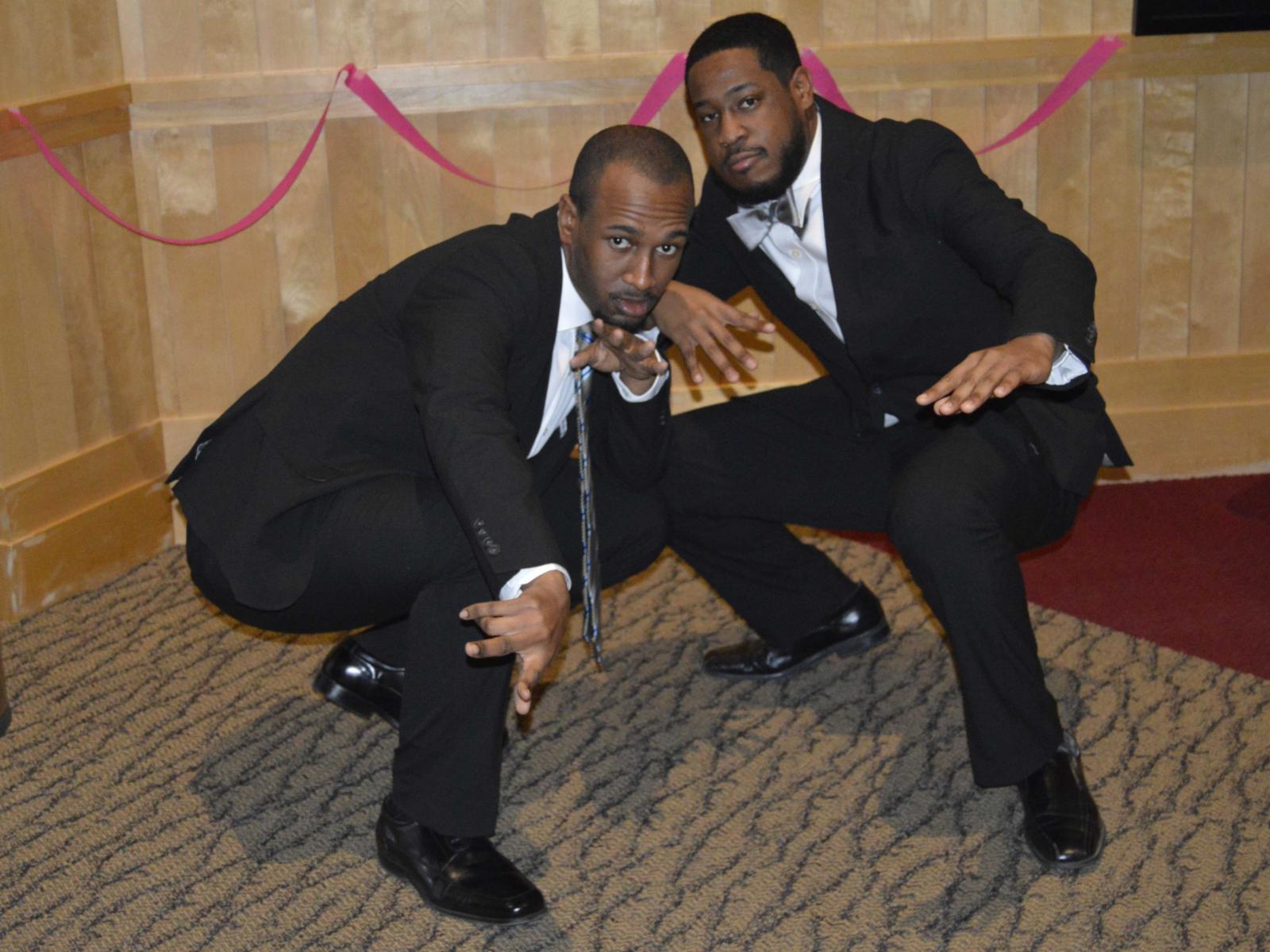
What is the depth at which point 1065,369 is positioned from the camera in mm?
2225

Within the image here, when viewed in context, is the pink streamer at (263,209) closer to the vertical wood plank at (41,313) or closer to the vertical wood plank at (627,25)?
the vertical wood plank at (41,313)

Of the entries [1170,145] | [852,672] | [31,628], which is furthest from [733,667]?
[1170,145]

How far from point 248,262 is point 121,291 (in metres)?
0.31

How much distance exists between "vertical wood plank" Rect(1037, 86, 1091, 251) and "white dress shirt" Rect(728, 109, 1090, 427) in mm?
1293

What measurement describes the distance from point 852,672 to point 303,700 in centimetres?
111

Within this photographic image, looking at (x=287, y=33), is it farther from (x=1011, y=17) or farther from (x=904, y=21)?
(x=1011, y=17)

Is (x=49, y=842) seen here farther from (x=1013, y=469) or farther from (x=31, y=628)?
(x=1013, y=469)

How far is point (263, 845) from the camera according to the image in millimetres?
2434

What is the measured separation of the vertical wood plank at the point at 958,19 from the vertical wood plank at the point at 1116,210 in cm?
34

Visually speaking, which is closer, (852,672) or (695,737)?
(695,737)

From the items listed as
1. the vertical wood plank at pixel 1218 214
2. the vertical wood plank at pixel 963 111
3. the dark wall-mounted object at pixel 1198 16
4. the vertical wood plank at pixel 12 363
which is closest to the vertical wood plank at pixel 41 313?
the vertical wood plank at pixel 12 363

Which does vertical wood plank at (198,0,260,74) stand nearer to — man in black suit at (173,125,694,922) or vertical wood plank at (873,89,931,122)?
man in black suit at (173,125,694,922)

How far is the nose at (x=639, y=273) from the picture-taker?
2.32 meters

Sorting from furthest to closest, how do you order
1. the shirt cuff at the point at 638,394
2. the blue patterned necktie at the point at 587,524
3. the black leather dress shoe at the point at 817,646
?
1. the black leather dress shoe at the point at 817,646
2. the shirt cuff at the point at 638,394
3. the blue patterned necktie at the point at 587,524
